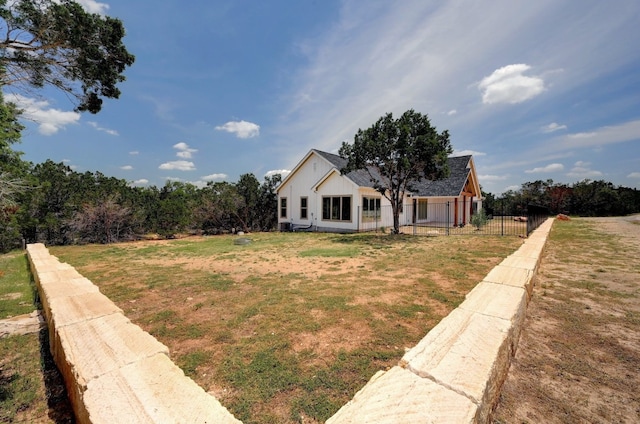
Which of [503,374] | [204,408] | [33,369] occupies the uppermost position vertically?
[204,408]

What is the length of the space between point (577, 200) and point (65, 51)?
154ft

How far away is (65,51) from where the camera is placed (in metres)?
4.81

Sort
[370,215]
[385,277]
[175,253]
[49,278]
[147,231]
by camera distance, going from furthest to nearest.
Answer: [370,215] → [147,231] → [175,253] → [385,277] → [49,278]

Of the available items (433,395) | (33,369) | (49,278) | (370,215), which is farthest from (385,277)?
(370,215)

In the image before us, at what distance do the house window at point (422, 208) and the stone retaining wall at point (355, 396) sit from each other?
1921 centimetres

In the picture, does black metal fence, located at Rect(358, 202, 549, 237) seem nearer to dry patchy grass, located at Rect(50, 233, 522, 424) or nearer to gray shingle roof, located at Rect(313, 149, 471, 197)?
gray shingle roof, located at Rect(313, 149, 471, 197)

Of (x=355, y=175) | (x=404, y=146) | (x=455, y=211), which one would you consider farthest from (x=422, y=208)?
(x=404, y=146)

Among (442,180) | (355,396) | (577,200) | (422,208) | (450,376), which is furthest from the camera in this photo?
(577,200)

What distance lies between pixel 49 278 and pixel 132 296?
1.37m

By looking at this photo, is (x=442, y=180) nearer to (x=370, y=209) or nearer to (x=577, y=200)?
(x=370, y=209)

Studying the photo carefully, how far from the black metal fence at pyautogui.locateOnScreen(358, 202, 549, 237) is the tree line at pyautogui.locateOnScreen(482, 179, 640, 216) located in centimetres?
971

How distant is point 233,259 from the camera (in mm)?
8484

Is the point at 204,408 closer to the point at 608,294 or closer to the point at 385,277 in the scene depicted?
the point at 385,277

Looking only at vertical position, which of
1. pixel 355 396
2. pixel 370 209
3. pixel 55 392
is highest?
pixel 370 209
